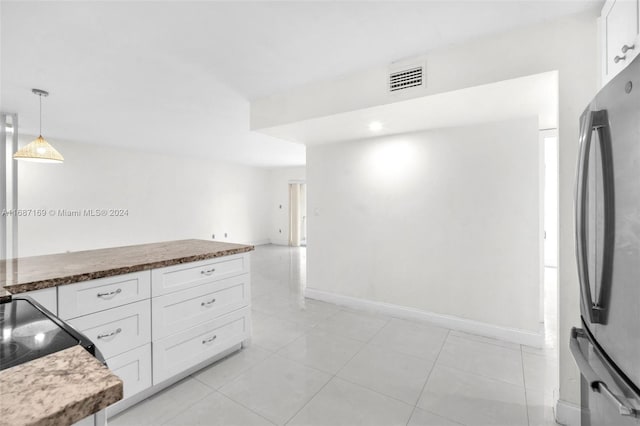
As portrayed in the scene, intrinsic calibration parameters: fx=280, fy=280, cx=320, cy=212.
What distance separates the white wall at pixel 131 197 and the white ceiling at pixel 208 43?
7.30ft

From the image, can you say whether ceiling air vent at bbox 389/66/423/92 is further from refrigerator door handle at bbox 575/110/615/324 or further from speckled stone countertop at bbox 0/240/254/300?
speckled stone countertop at bbox 0/240/254/300

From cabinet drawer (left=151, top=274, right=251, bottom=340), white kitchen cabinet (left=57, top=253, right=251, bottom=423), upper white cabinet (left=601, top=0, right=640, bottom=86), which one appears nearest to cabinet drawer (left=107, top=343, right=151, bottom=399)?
white kitchen cabinet (left=57, top=253, right=251, bottom=423)

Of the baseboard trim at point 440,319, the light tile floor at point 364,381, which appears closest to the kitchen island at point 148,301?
the light tile floor at point 364,381

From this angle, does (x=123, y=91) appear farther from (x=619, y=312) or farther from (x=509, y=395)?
(x=509, y=395)

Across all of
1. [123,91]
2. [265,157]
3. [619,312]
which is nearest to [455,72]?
[619,312]

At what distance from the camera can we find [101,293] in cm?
162

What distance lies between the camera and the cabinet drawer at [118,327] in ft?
5.14

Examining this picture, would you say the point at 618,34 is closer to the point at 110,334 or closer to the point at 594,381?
the point at 594,381

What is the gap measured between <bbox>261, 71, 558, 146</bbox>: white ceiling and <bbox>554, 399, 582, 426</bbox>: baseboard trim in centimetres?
196

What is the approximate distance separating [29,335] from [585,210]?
1.91m

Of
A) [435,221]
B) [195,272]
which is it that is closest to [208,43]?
[195,272]

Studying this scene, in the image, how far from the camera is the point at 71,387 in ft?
1.74

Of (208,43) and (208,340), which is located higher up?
(208,43)

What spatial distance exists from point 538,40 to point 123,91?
12.0ft
